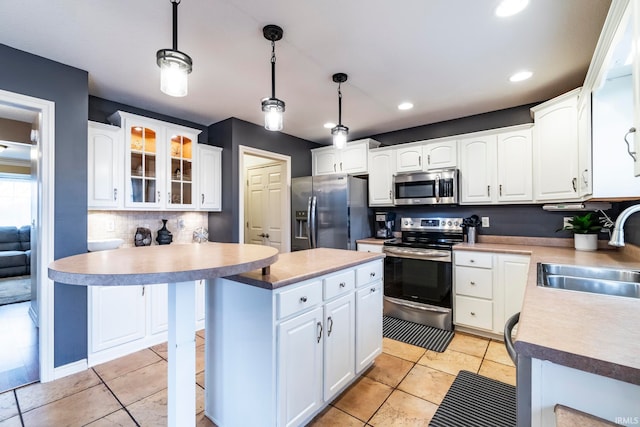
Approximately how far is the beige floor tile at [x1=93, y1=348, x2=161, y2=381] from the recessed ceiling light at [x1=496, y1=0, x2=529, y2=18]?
371 cm

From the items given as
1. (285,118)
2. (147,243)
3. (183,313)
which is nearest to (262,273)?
(183,313)

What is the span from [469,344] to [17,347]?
14.6 ft

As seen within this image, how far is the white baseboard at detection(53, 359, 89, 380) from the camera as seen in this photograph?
7.41 feet

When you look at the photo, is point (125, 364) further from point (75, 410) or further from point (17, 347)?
point (17, 347)

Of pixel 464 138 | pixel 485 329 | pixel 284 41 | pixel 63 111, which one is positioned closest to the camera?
pixel 284 41

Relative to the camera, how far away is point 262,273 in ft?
5.15

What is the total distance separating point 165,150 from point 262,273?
2326 millimetres

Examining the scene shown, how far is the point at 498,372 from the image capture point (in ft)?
7.64

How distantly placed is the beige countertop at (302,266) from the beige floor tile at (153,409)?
1117 millimetres

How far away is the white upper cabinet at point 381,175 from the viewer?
12.7 feet

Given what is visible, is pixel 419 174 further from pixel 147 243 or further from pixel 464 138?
pixel 147 243

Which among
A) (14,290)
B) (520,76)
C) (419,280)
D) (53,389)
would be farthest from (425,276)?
(14,290)

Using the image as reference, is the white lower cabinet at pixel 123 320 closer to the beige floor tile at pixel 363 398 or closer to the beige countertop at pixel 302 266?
the beige countertop at pixel 302 266

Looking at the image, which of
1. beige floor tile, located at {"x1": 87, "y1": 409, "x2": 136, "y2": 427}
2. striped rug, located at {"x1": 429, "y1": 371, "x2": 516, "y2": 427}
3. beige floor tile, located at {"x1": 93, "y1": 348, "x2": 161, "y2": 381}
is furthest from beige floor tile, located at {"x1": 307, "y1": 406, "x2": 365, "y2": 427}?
beige floor tile, located at {"x1": 93, "y1": 348, "x2": 161, "y2": 381}
